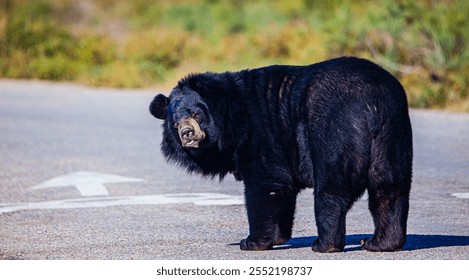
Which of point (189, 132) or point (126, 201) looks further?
point (126, 201)

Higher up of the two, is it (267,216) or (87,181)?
(267,216)

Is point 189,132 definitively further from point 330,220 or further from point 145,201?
point 145,201

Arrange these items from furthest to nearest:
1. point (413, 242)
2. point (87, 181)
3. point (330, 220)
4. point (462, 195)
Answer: point (87, 181) → point (462, 195) → point (413, 242) → point (330, 220)

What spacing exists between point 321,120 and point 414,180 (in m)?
4.94

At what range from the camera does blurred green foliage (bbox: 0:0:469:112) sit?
2089 centimetres

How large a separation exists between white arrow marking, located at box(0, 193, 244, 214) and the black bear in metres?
2.65

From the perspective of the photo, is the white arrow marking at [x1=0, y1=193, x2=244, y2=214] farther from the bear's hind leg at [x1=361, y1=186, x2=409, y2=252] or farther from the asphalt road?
the bear's hind leg at [x1=361, y1=186, x2=409, y2=252]

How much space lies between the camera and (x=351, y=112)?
25.1 feet

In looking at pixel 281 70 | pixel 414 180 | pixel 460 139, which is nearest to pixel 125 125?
pixel 460 139

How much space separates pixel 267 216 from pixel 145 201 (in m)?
3.28

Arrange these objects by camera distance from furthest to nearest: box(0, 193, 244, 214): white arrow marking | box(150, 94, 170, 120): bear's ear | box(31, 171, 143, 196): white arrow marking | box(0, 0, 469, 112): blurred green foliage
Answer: box(0, 0, 469, 112): blurred green foliage
box(31, 171, 143, 196): white arrow marking
box(0, 193, 244, 214): white arrow marking
box(150, 94, 170, 120): bear's ear

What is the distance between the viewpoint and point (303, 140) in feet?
25.9

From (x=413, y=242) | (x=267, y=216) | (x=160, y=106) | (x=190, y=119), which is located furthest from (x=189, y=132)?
(x=413, y=242)

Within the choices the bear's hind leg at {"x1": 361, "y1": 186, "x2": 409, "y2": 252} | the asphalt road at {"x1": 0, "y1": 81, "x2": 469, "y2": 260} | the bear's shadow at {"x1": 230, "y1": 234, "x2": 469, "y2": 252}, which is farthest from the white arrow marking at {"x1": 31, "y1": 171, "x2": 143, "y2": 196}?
the bear's hind leg at {"x1": 361, "y1": 186, "x2": 409, "y2": 252}
